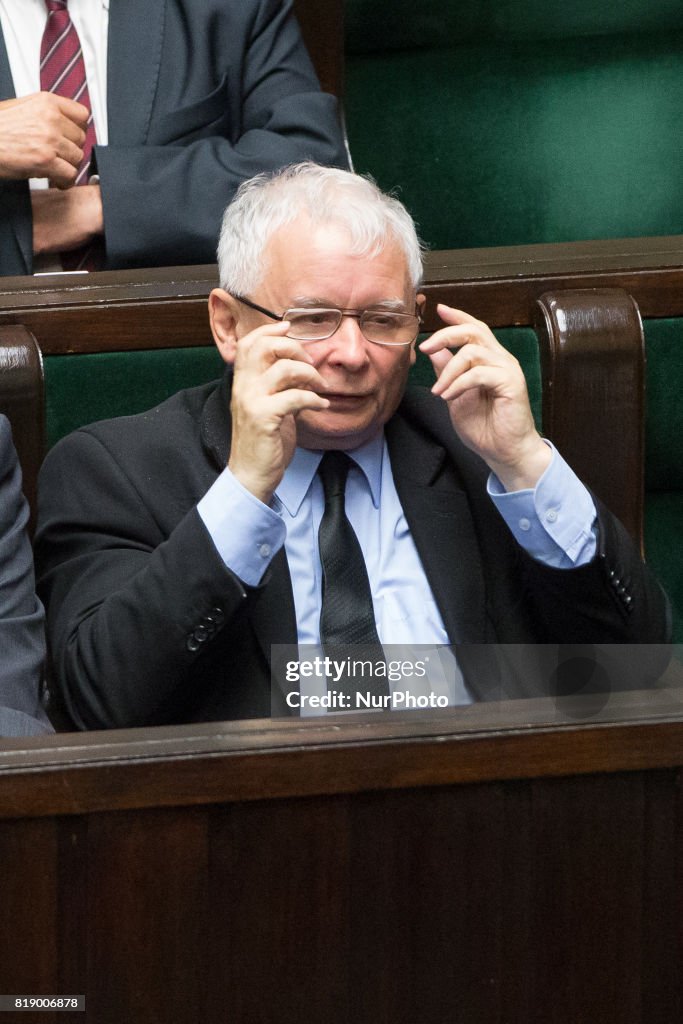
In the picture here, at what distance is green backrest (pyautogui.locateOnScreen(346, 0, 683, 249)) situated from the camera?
194cm

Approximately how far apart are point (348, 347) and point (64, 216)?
498mm

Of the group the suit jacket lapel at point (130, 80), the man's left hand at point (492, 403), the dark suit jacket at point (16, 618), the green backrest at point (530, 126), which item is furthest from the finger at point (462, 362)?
the green backrest at point (530, 126)

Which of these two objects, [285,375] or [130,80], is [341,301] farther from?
[130,80]

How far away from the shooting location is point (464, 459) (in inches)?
46.8

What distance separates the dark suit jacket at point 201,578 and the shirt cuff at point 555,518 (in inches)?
0.4

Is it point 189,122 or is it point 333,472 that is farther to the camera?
point 189,122

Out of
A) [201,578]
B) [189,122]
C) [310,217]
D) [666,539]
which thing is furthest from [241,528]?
[189,122]

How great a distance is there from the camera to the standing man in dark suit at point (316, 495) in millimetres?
1023

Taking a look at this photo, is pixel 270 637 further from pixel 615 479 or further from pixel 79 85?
pixel 79 85

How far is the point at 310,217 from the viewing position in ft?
3.68

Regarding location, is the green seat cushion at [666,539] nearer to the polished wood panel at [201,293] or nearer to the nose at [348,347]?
the polished wood panel at [201,293]

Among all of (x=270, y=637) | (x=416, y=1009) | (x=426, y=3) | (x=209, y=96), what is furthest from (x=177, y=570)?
(x=426, y=3)

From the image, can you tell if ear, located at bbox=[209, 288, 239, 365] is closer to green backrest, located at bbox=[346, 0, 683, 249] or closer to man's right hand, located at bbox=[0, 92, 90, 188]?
man's right hand, located at bbox=[0, 92, 90, 188]

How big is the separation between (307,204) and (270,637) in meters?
0.33
